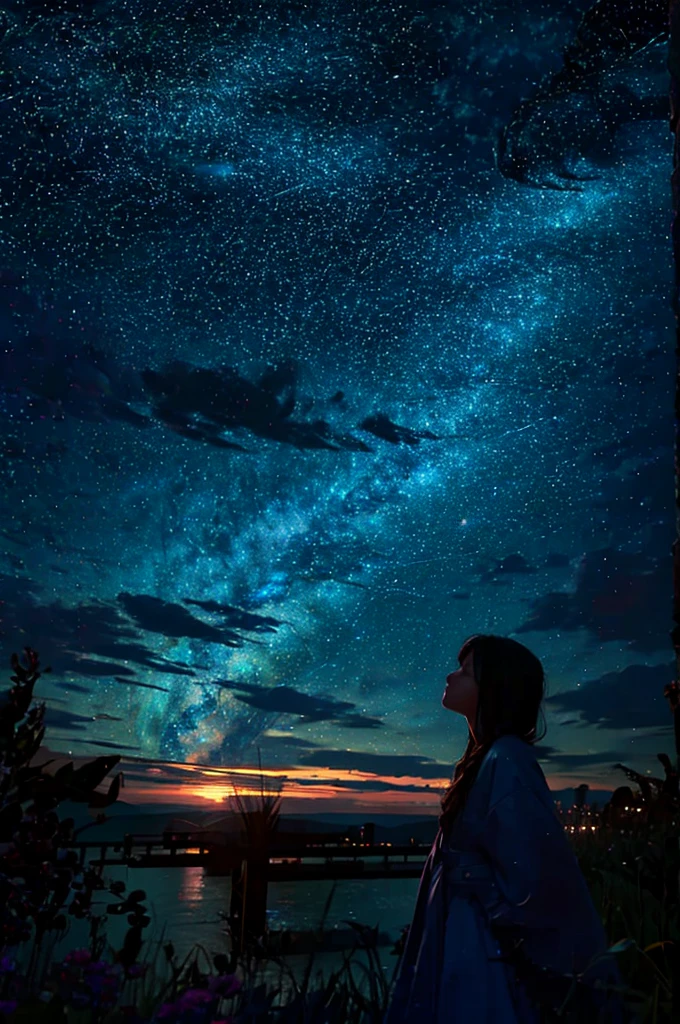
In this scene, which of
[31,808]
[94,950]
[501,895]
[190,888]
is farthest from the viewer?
[190,888]

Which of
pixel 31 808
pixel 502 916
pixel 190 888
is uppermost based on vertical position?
pixel 31 808

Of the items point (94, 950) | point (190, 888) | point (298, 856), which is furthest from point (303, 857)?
point (94, 950)

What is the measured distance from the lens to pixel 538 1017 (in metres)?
2.57

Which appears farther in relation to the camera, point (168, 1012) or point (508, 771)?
point (508, 771)

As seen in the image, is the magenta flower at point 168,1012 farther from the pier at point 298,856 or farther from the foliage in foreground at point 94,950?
the pier at point 298,856

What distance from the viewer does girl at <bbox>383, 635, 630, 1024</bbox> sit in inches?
99.0

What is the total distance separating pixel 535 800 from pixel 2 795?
1.67m

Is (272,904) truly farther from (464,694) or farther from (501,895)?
(501,895)

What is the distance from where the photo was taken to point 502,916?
2609mm

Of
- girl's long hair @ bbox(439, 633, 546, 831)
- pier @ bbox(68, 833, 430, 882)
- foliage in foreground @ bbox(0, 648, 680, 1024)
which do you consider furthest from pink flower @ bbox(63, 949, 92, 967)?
pier @ bbox(68, 833, 430, 882)

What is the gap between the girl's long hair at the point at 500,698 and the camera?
3158 mm

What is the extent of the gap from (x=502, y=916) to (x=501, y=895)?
12cm

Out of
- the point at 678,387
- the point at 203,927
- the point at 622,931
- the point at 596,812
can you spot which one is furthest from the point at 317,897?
the point at 678,387

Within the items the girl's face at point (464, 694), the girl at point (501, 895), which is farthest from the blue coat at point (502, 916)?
the girl's face at point (464, 694)
